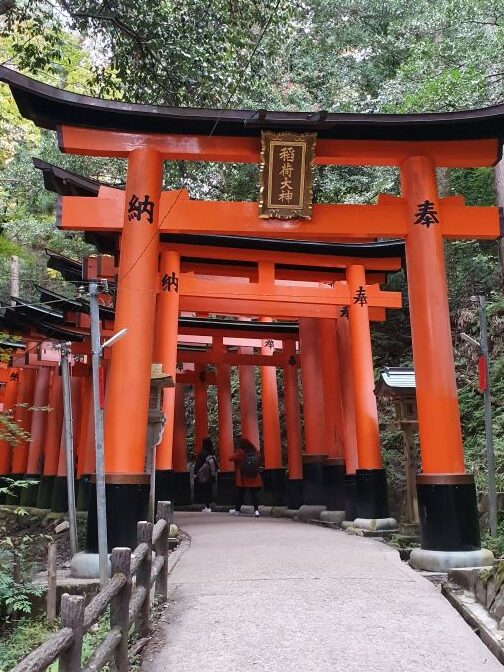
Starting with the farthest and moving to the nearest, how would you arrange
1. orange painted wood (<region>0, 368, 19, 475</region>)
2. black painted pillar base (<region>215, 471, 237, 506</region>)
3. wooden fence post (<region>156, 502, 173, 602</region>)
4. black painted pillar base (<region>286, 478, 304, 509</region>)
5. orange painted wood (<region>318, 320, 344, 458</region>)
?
orange painted wood (<region>0, 368, 19, 475</region>) < black painted pillar base (<region>215, 471, 237, 506</region>) < black painted pillar base (<region>286, 478, 304, 509</region>) < orange painted wood (<region>318, 320, 344, 458</region>) < wooden fence post (<region>156, 502, 173, 602</region>)

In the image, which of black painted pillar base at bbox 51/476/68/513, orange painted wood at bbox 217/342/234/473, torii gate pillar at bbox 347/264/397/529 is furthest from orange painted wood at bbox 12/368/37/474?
torii gate pillar at bbox 347/264/397/529

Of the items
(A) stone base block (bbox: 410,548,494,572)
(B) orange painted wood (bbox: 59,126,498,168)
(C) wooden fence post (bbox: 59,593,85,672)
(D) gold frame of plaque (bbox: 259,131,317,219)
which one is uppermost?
(B) orange painted wood (bbox: 59,126,498,168)

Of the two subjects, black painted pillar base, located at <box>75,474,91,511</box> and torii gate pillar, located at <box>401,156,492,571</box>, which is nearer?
torii gate pillar, located at <box>401,156,492,571</box>

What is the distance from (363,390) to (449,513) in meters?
4.04

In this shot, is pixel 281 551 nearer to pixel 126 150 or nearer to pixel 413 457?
pixel 413 457

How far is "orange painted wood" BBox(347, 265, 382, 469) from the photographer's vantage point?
11.1m

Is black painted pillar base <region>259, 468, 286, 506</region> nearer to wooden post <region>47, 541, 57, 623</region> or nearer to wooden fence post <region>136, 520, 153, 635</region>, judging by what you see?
wooden post <region>47, 541, 57, 623</region>

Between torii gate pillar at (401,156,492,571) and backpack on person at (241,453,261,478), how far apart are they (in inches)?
277

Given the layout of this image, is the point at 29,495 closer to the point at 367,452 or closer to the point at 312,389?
the point at 312,389

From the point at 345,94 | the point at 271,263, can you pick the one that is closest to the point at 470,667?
the point at 271,263

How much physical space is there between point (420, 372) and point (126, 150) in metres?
4.70

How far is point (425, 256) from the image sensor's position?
8203mm

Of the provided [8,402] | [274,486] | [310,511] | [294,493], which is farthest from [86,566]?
[8,402]

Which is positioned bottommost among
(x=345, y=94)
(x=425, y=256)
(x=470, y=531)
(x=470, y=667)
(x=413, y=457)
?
(x=470, y=667)
